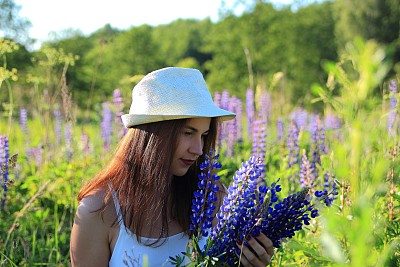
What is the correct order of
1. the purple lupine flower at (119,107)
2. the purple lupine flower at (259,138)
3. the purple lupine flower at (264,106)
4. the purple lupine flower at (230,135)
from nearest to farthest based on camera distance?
1. the purple lupine flower at (259,138)
2. the purple lupine flower at (119,107)
3. the purple lupine flower at (264,106)
4. the purple lupine flower at (230,135)

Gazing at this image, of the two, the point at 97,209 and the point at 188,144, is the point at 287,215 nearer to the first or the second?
the point at 188,144

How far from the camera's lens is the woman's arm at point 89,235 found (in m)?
2.27

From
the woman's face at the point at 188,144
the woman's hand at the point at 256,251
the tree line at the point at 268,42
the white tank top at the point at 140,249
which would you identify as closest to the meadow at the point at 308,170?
the woman's hand at the point at 256,251

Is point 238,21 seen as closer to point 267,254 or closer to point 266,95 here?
point 266,95

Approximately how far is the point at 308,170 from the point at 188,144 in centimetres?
94

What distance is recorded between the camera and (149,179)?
7.39 feet

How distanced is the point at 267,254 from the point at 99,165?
3.15 m

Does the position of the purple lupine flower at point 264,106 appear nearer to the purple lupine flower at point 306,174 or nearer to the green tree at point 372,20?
the purple lupine flower at point 306,174

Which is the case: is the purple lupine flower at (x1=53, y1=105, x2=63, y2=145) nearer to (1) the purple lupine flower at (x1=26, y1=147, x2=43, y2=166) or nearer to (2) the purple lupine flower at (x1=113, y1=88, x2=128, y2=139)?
(1) the purple lupine flower at (x1=26, y1=147, x2=43, y2=166)

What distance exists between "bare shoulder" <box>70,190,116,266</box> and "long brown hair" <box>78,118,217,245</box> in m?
0.05

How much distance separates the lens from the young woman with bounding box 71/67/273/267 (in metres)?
2.23

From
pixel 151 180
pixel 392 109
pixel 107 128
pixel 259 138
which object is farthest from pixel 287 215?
pixel 107 128

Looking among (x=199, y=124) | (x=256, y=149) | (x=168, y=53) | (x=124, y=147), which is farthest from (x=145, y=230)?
(x=168, y=53)

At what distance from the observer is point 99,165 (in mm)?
4680
